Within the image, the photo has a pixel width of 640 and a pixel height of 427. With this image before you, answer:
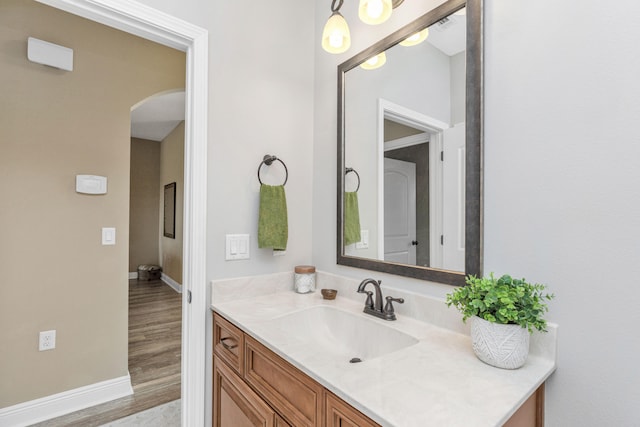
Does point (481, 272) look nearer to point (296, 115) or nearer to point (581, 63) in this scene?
point (581, 63)

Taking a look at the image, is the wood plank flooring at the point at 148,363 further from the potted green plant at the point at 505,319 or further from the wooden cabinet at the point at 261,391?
the potted green plant at the point at 505,319

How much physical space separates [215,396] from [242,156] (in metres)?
1.12

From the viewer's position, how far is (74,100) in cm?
207

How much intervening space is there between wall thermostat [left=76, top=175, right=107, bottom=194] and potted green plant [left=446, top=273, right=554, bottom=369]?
7.89 feet

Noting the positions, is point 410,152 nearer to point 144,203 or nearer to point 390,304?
point 390,304

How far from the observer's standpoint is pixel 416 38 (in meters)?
1.24

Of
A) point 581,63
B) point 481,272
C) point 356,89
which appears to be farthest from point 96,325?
point 581,63

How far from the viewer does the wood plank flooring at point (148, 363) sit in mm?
1983

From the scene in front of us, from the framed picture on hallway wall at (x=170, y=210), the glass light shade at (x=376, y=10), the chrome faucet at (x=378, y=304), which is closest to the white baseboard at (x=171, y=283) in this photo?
the framed picture on hallway wall at (x=170, y=210)

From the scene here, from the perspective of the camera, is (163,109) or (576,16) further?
(163,109)

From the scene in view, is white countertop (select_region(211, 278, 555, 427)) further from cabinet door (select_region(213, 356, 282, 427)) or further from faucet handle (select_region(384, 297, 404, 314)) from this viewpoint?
cabinet door (select_region(213, 356, 282, 427))

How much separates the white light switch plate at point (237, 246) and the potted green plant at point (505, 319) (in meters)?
1.04

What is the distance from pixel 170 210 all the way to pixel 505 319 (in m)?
5.57

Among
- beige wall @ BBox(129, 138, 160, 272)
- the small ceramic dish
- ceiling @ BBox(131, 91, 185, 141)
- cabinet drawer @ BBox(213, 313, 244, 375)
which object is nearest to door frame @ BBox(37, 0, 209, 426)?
cabinet drawer @ BBox(213, 313, 244, 375)
